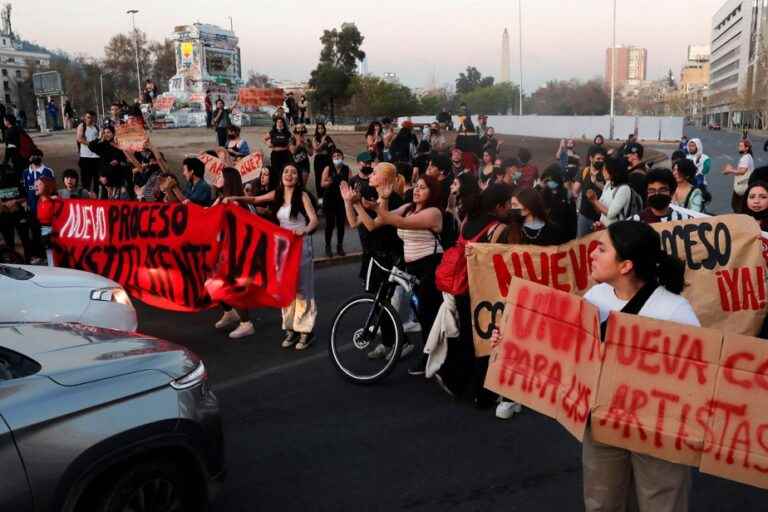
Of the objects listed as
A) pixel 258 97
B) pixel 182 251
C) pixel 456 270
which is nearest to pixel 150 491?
pixel 456 270

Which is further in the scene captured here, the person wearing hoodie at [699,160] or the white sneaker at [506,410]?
the person wearing hoodie at [699,160]

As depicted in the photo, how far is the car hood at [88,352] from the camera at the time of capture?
311 cm

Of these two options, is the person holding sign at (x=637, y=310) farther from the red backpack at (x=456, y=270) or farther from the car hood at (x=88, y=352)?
the red backpack at (x=456, y=270)

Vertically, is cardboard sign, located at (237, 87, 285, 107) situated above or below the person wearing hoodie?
above

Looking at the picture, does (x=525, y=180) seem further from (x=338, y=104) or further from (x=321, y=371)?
(x=338, y=104)

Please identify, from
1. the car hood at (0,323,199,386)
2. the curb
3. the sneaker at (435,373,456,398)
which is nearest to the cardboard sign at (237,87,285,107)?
the curb

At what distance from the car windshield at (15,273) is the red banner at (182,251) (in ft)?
5.58

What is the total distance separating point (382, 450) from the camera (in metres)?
4.65

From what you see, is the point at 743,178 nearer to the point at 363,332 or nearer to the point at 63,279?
the point at 363,332

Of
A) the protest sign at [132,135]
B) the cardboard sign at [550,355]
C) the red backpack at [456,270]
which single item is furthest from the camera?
the protest sign at [132,135]

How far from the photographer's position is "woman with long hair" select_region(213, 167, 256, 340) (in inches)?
289

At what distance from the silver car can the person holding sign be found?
1869mm

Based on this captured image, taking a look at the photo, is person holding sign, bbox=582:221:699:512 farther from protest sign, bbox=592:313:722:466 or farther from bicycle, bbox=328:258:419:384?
bicycle, bbox=328:258:419:384

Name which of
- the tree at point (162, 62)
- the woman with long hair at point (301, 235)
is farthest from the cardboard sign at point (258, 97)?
the woman with long hair at point (301, 235)
